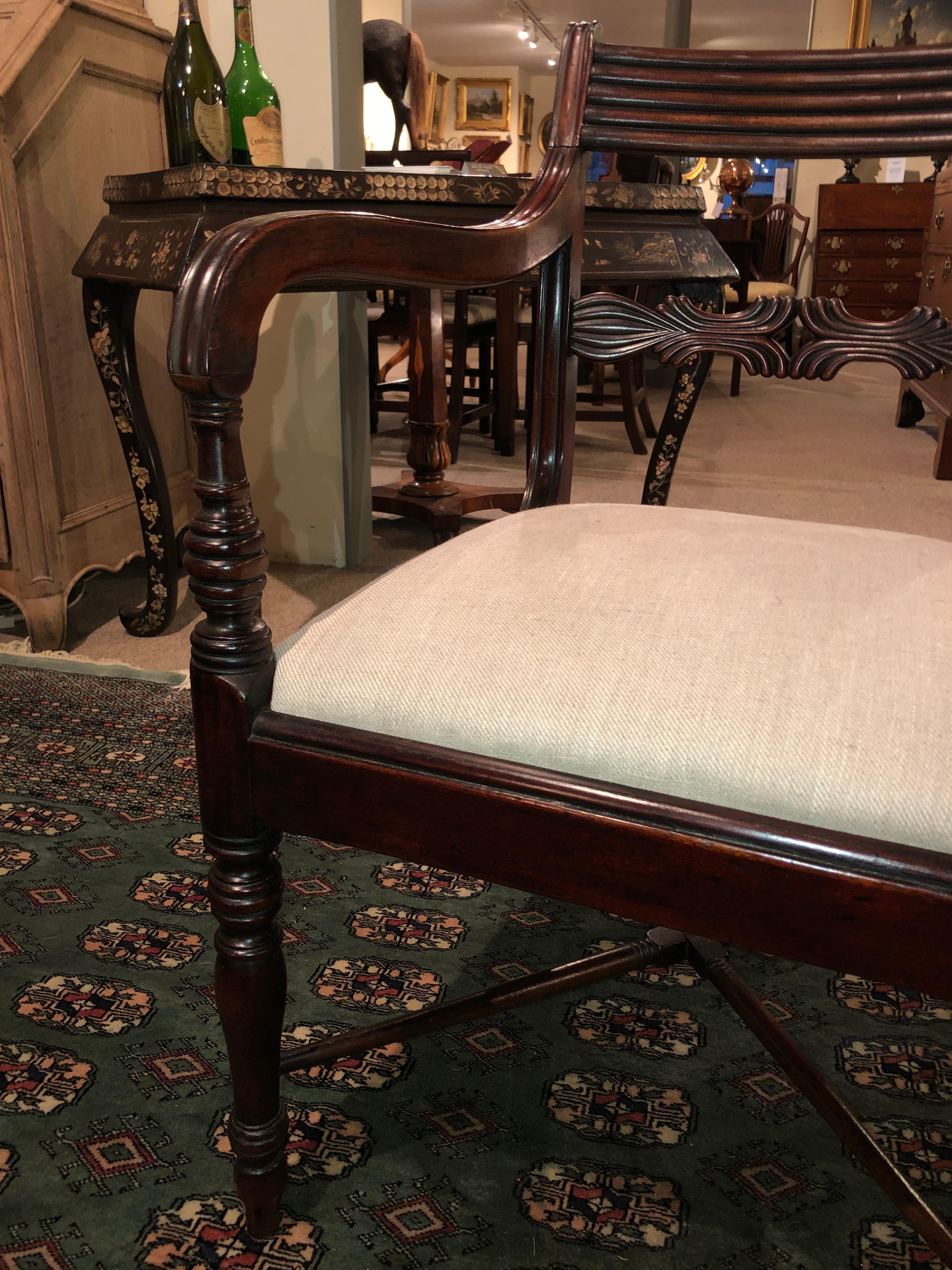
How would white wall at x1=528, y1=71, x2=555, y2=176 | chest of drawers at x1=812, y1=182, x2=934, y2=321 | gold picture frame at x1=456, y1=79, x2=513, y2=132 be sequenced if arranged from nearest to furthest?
chest of drawers at x1=812, y1=182, x2=934, y2=321, gold picture frame at x1=456, y1=79, x2=513, y2=132, white wall at x1=528, y1=71, x2=555, y2=176

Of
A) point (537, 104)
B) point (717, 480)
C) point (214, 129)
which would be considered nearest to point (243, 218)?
point (214, 129)

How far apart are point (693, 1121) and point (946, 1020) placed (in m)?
0.30

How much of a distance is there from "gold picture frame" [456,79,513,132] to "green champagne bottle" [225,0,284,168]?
13731 millimetres

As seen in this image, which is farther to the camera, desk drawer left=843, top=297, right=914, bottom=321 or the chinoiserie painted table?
desk drawer left=843, top=297, right=914, bottom=321

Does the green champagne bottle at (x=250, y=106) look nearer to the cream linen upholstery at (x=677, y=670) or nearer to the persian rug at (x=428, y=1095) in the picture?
the persian rug at (x=428, y=1095)

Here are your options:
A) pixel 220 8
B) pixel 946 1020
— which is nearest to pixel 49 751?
pixel 946 1020

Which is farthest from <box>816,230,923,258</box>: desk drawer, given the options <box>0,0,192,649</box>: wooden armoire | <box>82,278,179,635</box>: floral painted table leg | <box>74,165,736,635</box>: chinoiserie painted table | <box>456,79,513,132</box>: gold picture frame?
<box>456,79,513,132</box>: gold picture frame

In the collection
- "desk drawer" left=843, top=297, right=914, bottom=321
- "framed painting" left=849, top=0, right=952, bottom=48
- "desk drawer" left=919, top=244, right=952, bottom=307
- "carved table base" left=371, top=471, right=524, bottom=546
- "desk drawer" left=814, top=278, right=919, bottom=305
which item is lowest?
"carved table base" left=371, top=471, right=524, bottom=546

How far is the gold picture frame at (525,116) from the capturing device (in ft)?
48.4

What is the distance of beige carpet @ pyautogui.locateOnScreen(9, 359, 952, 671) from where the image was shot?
80.0 inches

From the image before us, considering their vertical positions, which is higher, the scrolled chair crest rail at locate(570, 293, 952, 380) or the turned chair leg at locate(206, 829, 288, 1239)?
the scrolled chair crest rail at locate(570, 293, 952, 380)

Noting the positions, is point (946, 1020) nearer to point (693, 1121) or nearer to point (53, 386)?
point (693, 1121)

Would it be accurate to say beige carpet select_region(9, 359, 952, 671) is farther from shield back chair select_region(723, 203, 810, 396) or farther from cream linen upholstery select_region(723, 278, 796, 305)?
shield back chair select_region(723, 203, 810, 396)

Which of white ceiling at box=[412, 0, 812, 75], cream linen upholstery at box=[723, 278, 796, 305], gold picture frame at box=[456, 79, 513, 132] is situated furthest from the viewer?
gold picture frame at box=[456, 79, 513, 132]
